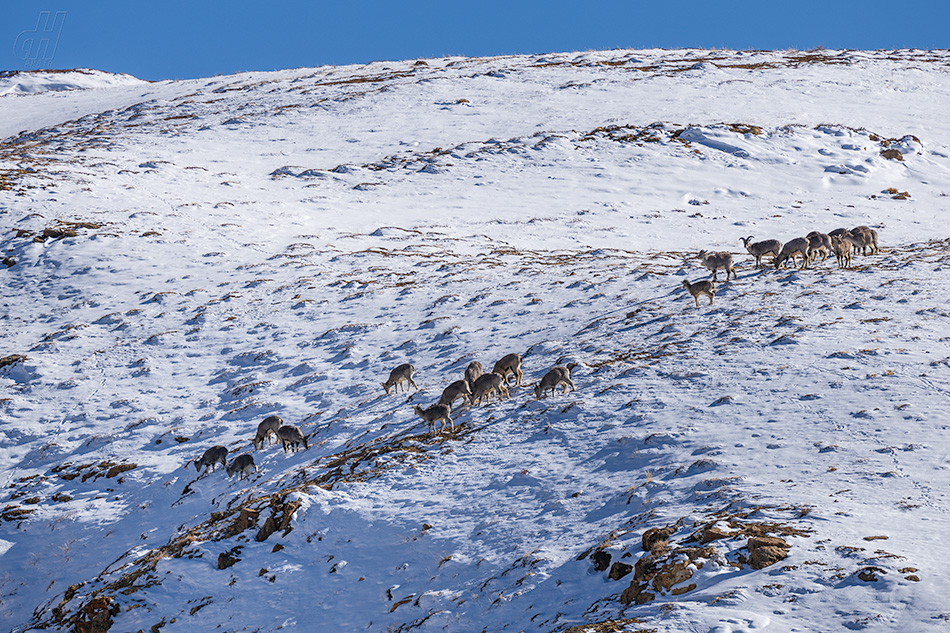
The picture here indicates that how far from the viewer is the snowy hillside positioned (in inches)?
352

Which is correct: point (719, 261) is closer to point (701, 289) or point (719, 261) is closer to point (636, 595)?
point (701, 289)

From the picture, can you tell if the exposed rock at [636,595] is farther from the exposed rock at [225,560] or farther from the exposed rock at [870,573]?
the exposed rock at [225,560]

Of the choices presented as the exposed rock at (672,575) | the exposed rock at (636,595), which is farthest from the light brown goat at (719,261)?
the exposed rock at (636,595)

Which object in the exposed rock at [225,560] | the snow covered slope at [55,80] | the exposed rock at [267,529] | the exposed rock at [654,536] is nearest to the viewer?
the exposed rock at [654,536]

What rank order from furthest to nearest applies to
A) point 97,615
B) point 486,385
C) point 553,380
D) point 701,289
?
point 701,289
point 486,385
point 553,380
point 97,615

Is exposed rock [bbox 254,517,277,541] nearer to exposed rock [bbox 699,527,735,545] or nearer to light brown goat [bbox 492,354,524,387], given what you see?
light brown goat [bbox 492,354,524,387]

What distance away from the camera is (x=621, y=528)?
963 centimetres

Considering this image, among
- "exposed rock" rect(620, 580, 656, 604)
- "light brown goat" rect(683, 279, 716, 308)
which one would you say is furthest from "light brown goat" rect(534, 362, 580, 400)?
"exposed rock" rect(620, 580, 656, 604)

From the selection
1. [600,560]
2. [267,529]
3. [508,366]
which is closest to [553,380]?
[508,366]

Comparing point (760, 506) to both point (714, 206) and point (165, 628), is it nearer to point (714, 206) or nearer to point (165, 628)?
point (165, 628)

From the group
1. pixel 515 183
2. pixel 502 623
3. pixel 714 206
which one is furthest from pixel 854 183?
pixel 502 623

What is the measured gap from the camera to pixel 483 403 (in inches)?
591

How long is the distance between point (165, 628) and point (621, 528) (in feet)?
21.6

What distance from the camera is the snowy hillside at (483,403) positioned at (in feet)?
29.3
